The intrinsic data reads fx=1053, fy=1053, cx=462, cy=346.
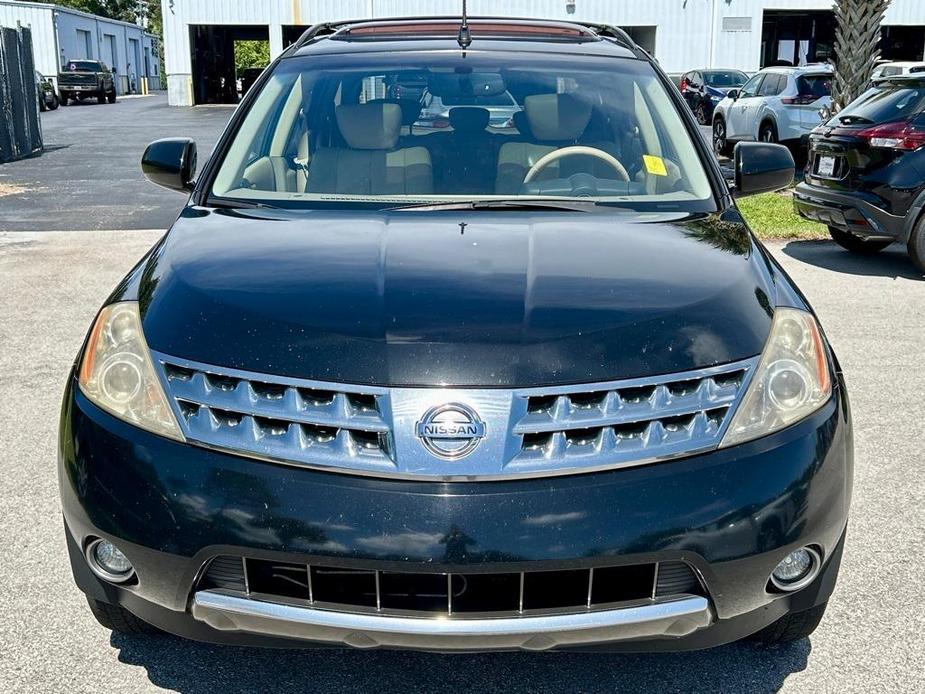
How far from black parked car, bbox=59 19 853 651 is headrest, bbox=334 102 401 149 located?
97 centimetres

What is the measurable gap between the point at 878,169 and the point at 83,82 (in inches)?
1574

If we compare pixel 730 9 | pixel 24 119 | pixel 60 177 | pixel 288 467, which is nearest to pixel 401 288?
pixel 288 467

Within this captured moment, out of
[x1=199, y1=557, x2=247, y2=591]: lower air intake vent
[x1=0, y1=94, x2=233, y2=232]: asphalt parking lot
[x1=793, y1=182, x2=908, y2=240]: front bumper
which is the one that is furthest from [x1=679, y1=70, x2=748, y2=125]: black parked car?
[x1=199, y1=557, x2=247, y2=591]: lower air intake vent

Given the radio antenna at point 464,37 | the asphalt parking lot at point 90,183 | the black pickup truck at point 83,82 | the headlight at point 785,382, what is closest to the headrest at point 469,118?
the radio antenna at point 464,37

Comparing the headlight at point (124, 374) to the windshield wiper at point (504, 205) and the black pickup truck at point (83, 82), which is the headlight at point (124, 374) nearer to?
the windshield wiper at point (504, 205)

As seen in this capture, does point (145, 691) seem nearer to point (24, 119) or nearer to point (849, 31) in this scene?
point (849, 31)

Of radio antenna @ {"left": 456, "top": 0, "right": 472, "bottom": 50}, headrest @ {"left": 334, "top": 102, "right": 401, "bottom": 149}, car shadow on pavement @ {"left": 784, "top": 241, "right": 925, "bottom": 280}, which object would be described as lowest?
car shadow on pavement @ {"left": 784, "top": 241, "right": 925, "bottom": 280}

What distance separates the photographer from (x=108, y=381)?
2.46 metres

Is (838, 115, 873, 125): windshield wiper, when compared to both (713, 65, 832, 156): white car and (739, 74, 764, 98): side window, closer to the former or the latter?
(713, 65, 832, 156): white car

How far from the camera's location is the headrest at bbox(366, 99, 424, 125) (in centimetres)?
373

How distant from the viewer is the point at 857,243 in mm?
9711

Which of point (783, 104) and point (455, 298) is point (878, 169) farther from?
point (783, 104)

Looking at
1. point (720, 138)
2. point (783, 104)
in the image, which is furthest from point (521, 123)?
point (720, 138)

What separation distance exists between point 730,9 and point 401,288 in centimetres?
3811
